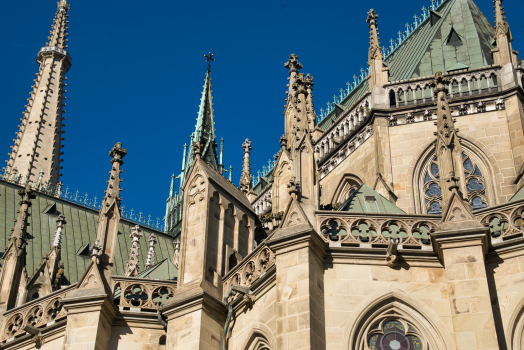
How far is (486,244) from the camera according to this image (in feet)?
43.0

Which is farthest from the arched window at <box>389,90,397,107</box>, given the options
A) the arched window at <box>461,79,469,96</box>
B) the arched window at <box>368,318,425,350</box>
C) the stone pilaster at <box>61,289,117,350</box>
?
the stone pilaster at <box>61,289,117,350</box>

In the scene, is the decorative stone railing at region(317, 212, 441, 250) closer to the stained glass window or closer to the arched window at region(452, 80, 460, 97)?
the stained glass window

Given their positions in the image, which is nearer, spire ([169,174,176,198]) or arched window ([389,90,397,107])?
arched window ([389,90,397,107])

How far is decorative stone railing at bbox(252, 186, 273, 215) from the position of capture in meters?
26.9

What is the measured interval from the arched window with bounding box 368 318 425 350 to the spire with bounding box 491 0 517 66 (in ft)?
37.9

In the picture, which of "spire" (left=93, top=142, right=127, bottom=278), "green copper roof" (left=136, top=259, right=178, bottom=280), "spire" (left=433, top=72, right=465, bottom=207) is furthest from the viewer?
"green copper roof" (left=136, top=259, right=178, bottom=280)

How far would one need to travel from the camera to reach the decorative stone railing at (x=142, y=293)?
15953mm

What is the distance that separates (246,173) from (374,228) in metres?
12.7

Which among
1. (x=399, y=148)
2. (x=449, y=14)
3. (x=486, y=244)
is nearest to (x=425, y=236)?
(x=486, y=244)

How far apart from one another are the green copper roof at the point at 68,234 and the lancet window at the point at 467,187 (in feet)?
40.0

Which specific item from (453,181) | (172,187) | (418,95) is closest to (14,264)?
(453,181)

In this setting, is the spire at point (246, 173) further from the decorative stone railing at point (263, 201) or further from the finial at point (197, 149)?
the finial at point (197, 149)

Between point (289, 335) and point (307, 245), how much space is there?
5.38ft

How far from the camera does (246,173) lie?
2666cm
